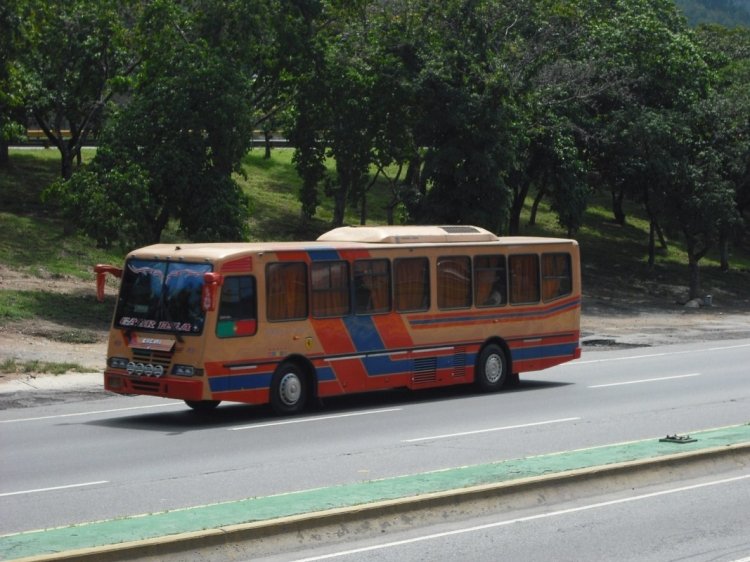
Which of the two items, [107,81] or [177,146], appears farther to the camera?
[107,81]

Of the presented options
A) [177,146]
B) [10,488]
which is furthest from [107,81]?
[10,488]

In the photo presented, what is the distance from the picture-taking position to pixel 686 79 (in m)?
46.3

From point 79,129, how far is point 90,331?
46.1 ft

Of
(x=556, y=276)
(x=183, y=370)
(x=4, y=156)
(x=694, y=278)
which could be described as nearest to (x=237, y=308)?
(x=183, y=370)

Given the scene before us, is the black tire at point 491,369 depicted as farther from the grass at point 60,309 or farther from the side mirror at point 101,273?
the grass at point 60,309

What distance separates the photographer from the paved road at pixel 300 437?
469 inches

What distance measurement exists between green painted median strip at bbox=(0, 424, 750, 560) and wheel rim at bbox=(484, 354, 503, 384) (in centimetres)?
713

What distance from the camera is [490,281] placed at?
70.4 feet

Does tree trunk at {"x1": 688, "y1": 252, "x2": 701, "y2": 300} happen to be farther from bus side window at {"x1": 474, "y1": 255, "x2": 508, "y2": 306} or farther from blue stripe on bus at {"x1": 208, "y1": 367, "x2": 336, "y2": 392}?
blue stripe on bus at {"x1": 208, "y1": 367, "x2": 336, "y2": 392}

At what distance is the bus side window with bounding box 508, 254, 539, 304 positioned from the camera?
21.9 meters

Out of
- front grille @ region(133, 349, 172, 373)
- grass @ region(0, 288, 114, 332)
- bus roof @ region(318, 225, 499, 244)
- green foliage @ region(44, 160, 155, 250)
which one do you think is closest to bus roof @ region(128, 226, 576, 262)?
bus roof @ region(318, 225, 499, 244)

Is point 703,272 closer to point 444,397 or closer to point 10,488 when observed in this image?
point 444,397

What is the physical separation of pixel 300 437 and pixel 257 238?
88.7 ft

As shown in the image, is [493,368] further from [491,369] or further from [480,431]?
[480,431]
